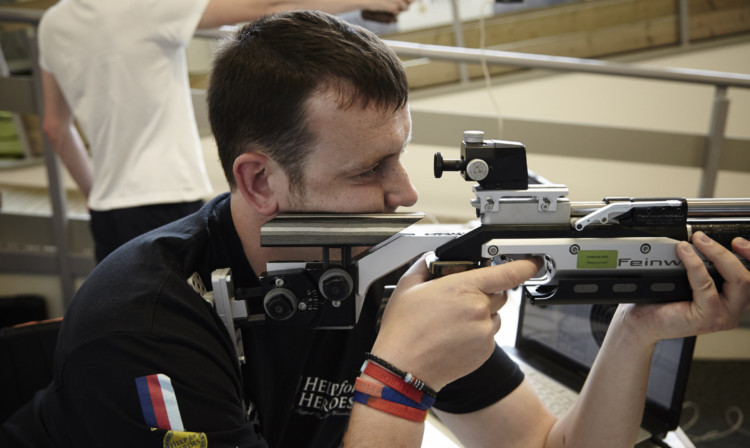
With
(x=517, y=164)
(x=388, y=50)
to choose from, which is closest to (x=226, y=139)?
(x=388, y=50)

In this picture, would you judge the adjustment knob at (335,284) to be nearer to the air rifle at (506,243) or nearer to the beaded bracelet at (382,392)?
the air rifle at (506,243)

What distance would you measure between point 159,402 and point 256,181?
37 centimetres

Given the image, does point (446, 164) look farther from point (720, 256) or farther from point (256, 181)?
point (720, 256)

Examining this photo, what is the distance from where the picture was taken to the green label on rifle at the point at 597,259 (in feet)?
2.93

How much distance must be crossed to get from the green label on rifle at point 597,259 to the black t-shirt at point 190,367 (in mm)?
314

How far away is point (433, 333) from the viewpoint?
0.86 meters

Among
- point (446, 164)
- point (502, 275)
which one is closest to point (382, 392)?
point (502, 275)

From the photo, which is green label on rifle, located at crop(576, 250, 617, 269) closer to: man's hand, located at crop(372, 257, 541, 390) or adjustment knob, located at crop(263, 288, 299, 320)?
man's hand, located at crop(372, 257, 541, 390)

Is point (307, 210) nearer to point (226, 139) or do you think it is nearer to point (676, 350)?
point (226, 139)

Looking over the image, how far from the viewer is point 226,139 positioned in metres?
1.04

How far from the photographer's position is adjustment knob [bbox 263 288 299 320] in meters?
0.90

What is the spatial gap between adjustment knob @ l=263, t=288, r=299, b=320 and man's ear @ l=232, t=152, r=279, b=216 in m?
0.17

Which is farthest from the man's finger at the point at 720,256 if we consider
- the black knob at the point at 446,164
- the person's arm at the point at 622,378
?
the black knob at the point at 446,164

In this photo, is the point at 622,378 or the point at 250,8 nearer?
the point at 622,378
